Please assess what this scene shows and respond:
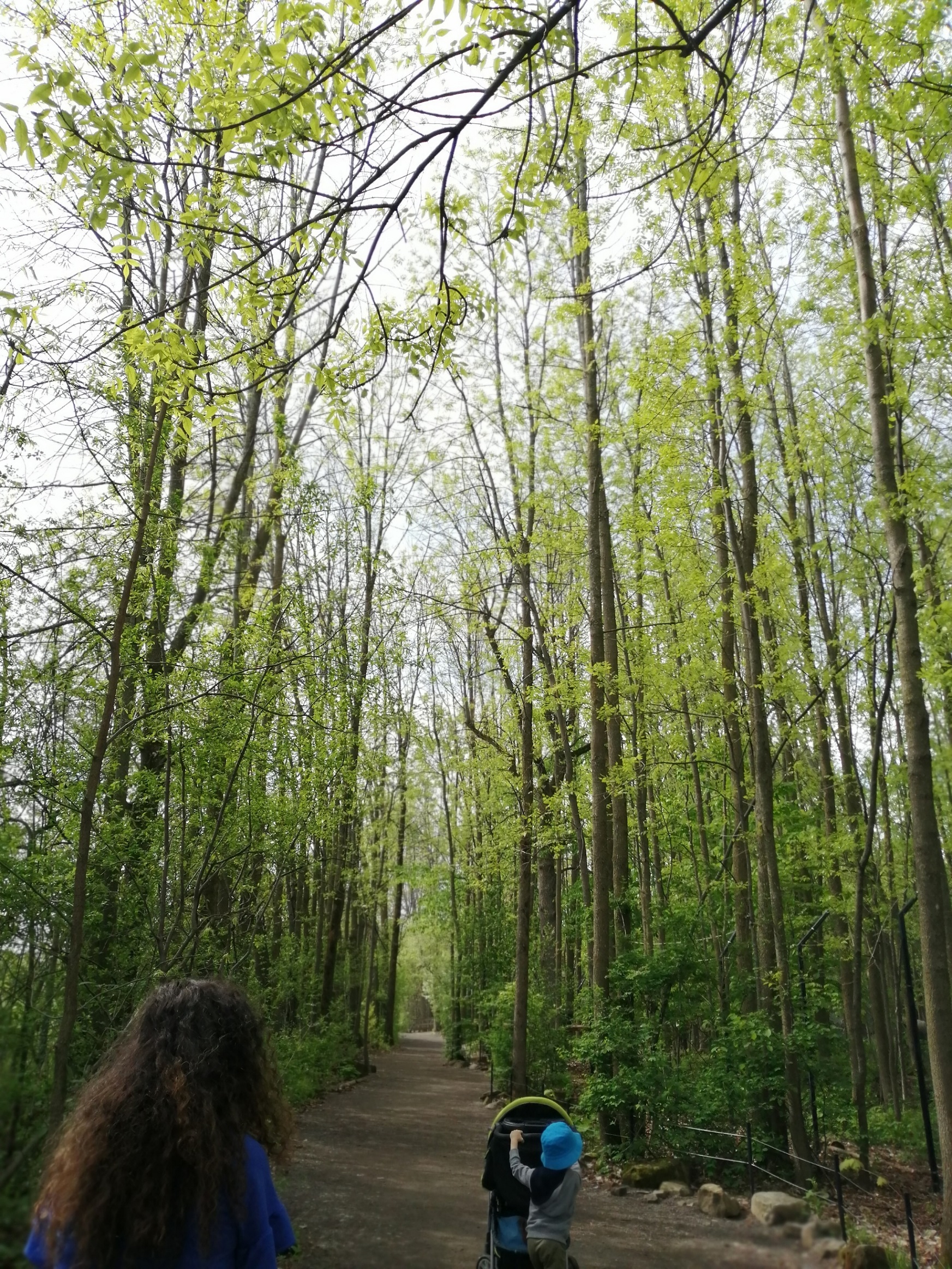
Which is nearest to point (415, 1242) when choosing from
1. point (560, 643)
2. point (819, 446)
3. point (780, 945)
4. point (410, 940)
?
point (780, 945)

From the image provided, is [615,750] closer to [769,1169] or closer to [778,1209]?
[769,1169]

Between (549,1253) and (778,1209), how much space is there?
3823mm

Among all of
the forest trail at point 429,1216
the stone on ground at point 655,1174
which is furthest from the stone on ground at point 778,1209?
the stone on ground at point 655,1174

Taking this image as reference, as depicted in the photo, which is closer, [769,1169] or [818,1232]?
[818,1232]

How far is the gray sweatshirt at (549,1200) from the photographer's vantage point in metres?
5.05

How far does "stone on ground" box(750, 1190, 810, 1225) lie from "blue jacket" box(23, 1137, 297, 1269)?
744 cm

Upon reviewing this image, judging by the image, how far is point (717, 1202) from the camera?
8250 mm

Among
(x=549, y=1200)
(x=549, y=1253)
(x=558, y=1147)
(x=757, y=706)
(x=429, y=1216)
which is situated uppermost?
(x=757, y=706)

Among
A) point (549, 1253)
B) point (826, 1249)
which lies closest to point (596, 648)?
point (826, 1249)

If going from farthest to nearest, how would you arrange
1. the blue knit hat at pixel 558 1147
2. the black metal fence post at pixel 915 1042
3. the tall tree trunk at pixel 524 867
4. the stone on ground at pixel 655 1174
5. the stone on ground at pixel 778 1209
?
the tall tree trunk at pixel 524 867 → the stone on ground at pixel 655 1174 → the stone on ground at pixel 778 1209 → the black metal fence post at pixel 915 1042 → the blue knit hat at pixel 558 1147

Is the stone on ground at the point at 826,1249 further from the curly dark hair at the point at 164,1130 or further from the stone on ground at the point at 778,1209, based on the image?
the curly dark hair at the point at 164,1130

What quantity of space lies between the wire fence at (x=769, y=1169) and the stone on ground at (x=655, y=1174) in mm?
220

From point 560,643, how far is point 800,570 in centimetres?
414

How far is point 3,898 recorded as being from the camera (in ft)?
17.8
